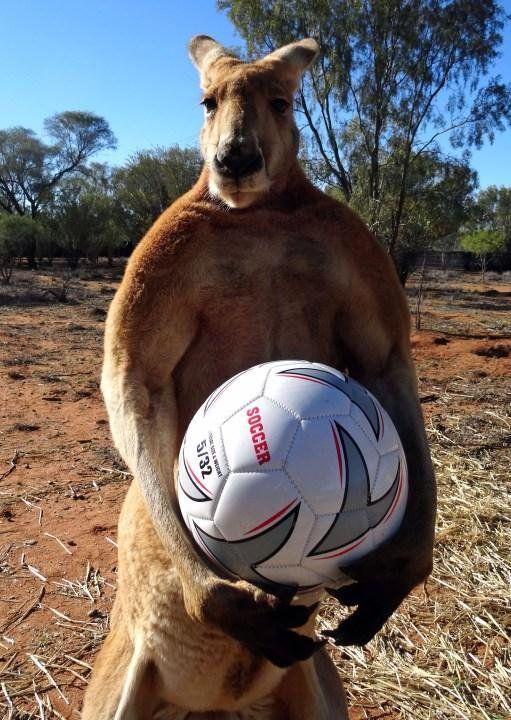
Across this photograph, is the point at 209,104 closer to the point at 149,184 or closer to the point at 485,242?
the point at 149,184

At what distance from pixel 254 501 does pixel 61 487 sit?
15.3 ft

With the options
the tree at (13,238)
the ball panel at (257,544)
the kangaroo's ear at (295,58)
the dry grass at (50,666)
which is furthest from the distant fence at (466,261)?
the ball panel at (257,544)

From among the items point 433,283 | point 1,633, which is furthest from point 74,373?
point 433,283

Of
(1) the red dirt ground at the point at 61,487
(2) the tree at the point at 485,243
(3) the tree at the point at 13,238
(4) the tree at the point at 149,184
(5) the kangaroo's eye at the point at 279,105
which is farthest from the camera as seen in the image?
(2) the tree at the point at 485,243

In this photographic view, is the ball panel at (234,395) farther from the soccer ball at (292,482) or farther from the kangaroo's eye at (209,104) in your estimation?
the kangaroo's eye at (209,104)

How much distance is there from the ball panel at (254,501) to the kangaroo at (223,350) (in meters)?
0.45

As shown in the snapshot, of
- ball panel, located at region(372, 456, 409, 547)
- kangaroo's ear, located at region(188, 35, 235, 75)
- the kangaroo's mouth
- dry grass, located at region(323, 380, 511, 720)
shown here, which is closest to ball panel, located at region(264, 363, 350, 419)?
ball panel, located at region(372, 456, 409, 547)

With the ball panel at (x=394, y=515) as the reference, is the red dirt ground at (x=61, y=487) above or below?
below

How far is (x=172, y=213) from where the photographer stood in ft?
8.43

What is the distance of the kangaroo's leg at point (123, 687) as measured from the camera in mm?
2344

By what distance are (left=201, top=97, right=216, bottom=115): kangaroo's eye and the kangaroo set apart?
6.6 inches

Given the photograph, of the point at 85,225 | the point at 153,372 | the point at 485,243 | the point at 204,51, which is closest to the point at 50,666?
the point at 153,372

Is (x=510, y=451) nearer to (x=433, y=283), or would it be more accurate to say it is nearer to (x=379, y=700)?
(x=379, y=700)

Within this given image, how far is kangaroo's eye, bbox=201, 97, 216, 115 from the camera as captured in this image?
2.85 meters
